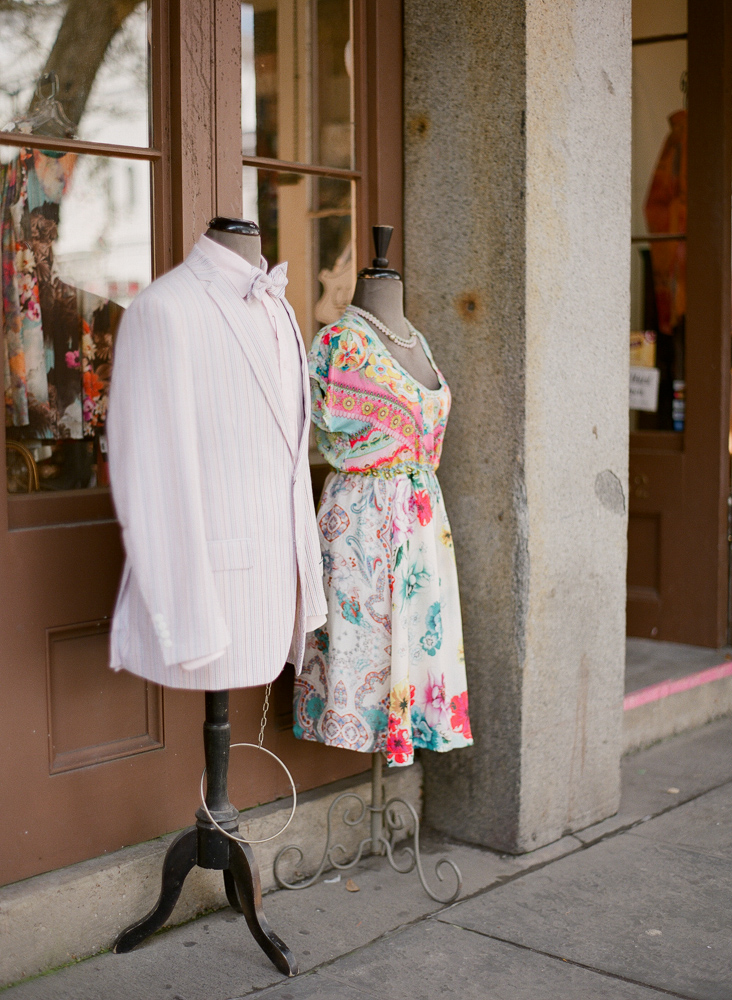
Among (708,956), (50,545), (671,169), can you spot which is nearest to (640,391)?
(671,169)

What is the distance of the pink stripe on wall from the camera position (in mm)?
4246

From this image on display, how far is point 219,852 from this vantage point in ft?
8.42

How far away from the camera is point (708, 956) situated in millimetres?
2711

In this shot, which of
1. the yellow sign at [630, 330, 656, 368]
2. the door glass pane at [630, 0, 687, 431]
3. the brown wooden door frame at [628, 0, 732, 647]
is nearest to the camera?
the brown wooden door frame at [628, 0, 732, 647]

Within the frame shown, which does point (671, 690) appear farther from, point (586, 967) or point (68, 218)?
point (68, 218)

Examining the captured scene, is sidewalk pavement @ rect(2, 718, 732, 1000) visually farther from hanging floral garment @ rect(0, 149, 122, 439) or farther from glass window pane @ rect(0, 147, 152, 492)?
hanging floral garment @ rect(0, 149, 122, 439)

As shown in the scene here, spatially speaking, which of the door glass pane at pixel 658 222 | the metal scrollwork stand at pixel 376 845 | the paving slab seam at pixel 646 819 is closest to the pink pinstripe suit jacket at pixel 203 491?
the metal scrollwork stand at pixel 376 845

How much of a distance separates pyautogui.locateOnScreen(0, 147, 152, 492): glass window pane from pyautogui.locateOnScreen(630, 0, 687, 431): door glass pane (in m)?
2.90

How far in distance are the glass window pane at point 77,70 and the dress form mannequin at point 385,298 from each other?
0.65 metres

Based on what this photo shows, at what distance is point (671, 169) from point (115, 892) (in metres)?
3.88

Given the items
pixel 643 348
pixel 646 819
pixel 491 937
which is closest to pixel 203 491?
pixel 491 937

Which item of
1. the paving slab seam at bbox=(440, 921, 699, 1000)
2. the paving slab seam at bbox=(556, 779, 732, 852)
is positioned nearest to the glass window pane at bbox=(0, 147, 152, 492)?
the paving slab seam at bbox=(440, 921, 699, 1000)

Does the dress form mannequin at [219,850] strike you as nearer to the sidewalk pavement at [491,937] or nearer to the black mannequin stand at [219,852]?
the black mannequin stand at [219,852]

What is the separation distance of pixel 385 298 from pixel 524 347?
1.56 ft
